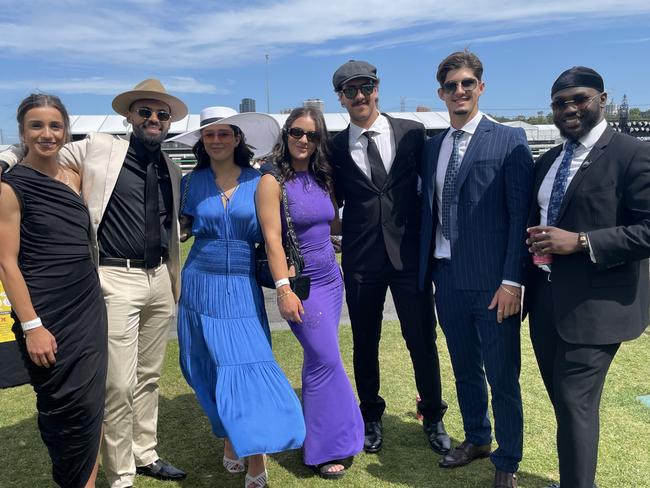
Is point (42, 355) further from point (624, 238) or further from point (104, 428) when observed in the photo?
point (624, 238)

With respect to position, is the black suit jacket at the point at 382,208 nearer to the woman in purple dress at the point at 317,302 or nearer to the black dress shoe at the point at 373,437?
the woman in purple dress at the point at 317,302

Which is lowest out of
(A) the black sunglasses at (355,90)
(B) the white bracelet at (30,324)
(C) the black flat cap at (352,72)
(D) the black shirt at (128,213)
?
(B) the white bracelet at (30,324)

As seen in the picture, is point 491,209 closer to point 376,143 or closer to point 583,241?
point 583,241

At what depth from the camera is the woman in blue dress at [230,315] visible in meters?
2.93

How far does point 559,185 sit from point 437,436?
192 cm

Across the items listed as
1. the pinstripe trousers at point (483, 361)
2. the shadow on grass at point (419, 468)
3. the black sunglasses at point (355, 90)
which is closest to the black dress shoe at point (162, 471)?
the shadow on grass at point (419, 468)

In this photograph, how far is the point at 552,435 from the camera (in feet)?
12.4

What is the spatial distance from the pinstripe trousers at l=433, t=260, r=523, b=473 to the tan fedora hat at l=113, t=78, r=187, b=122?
6.40 feet

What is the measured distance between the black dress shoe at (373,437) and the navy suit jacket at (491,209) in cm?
123

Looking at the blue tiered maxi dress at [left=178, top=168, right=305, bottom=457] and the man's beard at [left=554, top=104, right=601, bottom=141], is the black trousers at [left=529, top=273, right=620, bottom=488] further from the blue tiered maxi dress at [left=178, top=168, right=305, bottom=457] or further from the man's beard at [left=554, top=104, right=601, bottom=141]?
the blue tiered maxi dress at [left=178, top=168, right=305, bottom=457]

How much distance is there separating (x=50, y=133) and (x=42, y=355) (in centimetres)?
103

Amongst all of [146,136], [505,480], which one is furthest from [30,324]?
[505,480]

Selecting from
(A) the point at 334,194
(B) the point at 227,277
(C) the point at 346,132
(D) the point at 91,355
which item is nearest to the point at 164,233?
(B) the point at 227,277

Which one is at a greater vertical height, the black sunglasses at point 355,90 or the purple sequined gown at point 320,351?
the black sunglasses at point 355,90
